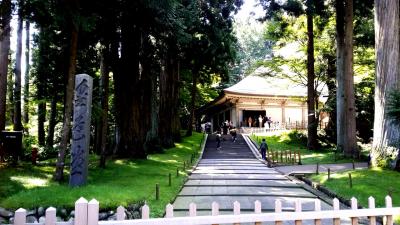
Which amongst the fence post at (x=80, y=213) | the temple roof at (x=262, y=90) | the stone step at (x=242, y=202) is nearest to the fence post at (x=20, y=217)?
the fence post at (x=80, y=213)

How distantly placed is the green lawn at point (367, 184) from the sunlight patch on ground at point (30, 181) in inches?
310

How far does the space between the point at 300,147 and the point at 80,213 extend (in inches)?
1051

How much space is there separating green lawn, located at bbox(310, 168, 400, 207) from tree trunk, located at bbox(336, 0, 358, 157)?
252 inches

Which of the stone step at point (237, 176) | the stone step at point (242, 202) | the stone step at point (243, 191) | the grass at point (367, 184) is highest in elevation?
the grass at point (367, 184)

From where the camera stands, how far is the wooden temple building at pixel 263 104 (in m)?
37.4

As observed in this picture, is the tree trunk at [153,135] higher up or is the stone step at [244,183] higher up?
the tree trunk at [153,135]

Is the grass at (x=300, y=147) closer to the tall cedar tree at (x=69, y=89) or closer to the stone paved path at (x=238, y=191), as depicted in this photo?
the stone paved path at (x=238, y=191)

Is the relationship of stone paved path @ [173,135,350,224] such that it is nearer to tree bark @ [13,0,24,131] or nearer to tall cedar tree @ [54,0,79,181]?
tall cedar tree @ [54,0,79,181]

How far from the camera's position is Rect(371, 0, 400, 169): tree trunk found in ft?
46.8

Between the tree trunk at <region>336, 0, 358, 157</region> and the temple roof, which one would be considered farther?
the temple roof

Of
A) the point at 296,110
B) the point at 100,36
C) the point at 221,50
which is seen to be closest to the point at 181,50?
the point at 221,50

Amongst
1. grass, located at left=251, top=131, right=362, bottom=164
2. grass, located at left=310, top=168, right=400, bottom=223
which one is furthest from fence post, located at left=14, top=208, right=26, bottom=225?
grass, located at left=251, top=131, right=362, bottom=164

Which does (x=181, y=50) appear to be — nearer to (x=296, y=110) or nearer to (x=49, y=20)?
(x=49, y=20)

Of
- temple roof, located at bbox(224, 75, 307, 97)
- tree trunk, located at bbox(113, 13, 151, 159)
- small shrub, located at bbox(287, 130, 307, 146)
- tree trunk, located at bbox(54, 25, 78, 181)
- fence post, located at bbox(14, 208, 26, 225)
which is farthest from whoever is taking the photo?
temple roof, located at bbox(224, 75, 307, 97)
